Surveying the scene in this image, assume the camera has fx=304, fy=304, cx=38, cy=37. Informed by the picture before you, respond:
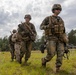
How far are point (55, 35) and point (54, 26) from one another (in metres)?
0.35

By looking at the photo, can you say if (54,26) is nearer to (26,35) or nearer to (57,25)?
(57,25)

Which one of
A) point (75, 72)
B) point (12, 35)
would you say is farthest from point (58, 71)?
point (12, 35)

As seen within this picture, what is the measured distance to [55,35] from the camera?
1128 cm

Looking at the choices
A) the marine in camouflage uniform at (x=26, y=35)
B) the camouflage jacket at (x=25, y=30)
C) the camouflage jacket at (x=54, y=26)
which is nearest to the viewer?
the camouflage jacket at (x=54, y=26)

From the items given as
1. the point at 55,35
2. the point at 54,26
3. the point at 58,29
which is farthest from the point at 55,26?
the point at 55,35

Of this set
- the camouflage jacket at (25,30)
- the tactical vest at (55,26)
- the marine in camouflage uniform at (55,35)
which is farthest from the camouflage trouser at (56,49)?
the camouflage jacket at (25,30)

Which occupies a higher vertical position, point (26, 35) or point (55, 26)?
point (55, 26)

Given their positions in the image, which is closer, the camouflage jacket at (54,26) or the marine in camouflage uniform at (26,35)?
the camouflage jacket at (54,26)

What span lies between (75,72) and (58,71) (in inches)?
27.3

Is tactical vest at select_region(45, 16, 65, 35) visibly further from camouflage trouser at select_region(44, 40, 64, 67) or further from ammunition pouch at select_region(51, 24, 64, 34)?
camouflage trouser at select_region(44, 40, 64, 67)

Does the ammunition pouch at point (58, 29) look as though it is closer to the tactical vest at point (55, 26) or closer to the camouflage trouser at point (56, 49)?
the tactical vest at point (55, 26)

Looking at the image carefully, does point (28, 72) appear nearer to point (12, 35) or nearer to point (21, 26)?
point (21, 26)

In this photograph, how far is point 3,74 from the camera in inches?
434

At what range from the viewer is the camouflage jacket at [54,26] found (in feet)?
36.5
